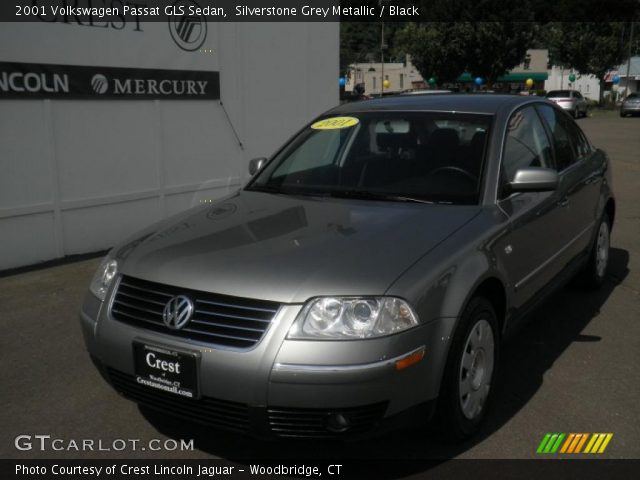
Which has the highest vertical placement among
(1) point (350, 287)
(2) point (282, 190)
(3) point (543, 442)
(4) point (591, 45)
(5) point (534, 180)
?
(4) point (591, 45)

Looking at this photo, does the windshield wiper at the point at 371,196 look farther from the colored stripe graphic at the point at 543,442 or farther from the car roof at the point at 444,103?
the colored stripe graphic at the point at 543,442

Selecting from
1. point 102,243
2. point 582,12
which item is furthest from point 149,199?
point 582,12

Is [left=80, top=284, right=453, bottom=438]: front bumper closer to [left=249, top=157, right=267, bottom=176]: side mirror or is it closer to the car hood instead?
the car hood

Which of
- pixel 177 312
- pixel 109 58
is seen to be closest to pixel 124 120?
pixel 109 58

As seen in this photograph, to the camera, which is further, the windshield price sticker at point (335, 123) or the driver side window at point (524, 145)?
the windshield price sticker at point (335, 123)

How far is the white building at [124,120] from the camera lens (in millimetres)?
6148

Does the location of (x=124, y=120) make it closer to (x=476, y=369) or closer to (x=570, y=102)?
(x=476, y=369)

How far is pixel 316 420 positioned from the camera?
258 cm

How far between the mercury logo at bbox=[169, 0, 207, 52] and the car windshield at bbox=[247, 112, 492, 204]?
11.9 ft

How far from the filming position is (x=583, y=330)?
4.64 metres

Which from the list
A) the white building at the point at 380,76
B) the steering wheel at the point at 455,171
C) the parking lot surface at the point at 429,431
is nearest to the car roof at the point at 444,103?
the steering wheel at the point at 455,171

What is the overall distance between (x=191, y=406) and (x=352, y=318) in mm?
761

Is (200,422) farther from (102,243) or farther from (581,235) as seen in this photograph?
(102,243)

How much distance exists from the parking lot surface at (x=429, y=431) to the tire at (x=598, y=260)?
0.12 meters
